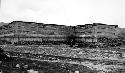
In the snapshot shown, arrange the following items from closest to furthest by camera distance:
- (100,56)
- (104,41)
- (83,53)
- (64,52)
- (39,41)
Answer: (100,56)
(83,53)
(64,52)
(104,41)
(39,41)

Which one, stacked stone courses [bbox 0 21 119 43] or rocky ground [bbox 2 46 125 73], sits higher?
stacked stone courses [bbox 0 21 119 43]

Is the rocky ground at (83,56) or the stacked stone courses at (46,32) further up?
the stacked stone courses at (46,32)

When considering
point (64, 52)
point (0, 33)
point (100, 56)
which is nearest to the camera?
point (100, 56)

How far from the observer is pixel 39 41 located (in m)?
39.2

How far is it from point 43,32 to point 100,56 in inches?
867

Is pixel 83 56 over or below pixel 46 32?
below

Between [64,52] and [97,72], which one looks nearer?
Result: [97,72]

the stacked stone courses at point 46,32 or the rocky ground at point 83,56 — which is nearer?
the rocky ground at point 83,56

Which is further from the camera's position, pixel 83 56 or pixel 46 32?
pixel 46 32

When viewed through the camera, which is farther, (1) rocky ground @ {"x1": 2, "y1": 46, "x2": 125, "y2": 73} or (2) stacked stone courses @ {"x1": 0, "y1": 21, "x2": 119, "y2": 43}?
(2) stacked stone courses @ {"x1": 0, "y1": 21, "x2": 119, "y2": 43}

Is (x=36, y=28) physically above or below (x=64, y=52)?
above

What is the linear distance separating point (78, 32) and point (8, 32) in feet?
44.7

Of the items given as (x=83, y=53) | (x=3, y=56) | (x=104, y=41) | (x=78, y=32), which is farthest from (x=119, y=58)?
(x=78, y=32)

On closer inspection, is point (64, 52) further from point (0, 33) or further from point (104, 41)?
point (0, 33)
